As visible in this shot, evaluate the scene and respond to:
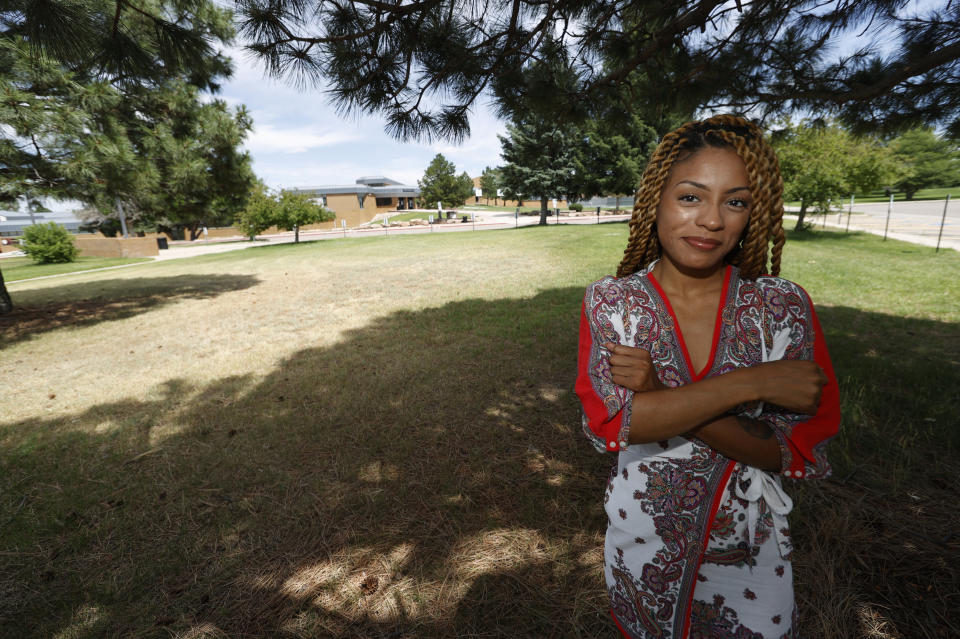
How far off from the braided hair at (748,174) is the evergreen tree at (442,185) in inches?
Answer: 2447

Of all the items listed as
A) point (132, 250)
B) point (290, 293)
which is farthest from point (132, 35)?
point (132, 250)

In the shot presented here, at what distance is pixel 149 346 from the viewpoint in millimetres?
6660

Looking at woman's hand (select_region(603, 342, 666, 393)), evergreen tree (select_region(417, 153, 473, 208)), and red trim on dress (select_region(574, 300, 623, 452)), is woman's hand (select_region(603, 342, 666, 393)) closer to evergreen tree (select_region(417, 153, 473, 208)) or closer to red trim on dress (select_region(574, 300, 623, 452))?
red trim on dress (select_region(574, 300, 623, 452))

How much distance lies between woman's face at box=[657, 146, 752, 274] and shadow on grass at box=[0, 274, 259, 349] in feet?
35.4

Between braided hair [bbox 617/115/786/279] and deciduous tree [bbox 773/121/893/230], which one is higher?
deciduous tree [bbox 773/121/893/230]

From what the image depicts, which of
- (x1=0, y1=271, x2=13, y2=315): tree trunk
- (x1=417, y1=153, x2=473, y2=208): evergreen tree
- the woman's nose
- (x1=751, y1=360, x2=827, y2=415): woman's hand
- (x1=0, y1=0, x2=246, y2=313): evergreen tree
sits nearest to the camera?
(x1=751, y1=360, x2=827, y2=415): woman's hand

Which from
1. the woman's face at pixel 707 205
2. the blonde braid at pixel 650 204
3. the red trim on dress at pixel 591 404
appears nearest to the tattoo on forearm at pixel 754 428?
the red trim on dress at pixel 591 404

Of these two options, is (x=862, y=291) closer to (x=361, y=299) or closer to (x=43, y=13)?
(x=361, y=299)

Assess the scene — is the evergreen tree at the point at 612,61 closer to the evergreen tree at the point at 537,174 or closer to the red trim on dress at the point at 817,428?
the red trim on dress at the point at 817,428

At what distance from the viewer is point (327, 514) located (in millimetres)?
2795

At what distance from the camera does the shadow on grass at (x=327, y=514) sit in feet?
6.93

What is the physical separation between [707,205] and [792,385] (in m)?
0.53

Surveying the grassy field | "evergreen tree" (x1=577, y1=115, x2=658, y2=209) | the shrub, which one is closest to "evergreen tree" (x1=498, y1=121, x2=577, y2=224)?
"evergreen tree" (x1=577, y1=115, x2=658, y2=209)

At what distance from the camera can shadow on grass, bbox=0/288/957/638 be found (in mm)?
2111
